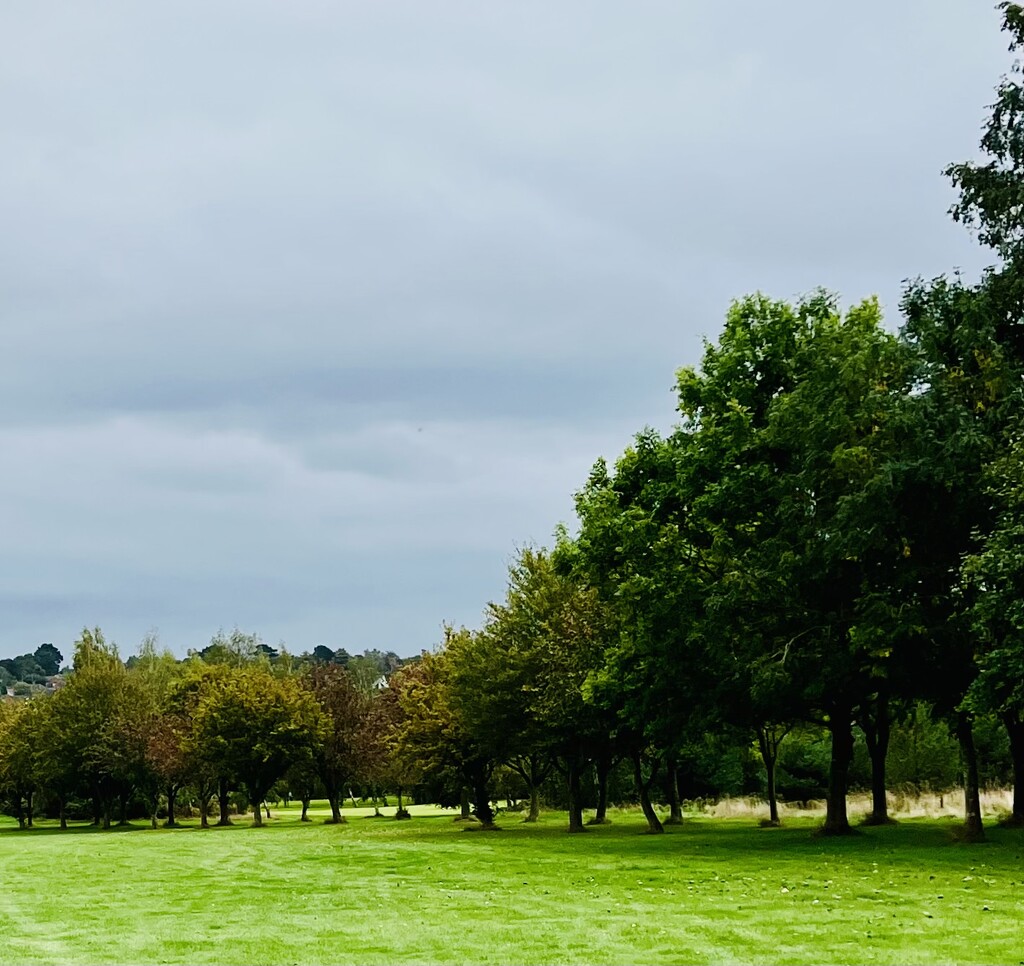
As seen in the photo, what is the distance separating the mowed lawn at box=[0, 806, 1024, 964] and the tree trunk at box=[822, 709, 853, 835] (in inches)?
64.1

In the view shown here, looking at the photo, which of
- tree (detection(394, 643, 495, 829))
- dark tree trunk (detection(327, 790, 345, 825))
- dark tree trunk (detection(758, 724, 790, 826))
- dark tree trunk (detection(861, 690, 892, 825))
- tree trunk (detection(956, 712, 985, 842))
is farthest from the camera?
dark tree trunk (detection(327, 790, 345, 825))

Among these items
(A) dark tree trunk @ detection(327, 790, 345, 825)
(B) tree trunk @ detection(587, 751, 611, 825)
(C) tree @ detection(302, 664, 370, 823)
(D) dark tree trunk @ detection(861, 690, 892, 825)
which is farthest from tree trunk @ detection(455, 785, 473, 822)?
(D) dark tree trunk @ detection(861, 690, 892, 825)

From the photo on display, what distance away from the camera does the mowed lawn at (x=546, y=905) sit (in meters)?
14.1

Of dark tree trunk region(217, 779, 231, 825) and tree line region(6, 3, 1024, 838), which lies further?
dark tree trunk region(217, 779, 231, 825)

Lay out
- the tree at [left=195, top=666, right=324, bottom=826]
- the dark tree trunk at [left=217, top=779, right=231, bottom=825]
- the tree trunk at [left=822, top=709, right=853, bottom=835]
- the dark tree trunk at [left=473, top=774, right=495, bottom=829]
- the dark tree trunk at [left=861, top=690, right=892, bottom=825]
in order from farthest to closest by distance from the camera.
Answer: the dark tree trunk at [left=217, top=779, right=231, bottom=825] < the tree at [left=195, top=666, right=324, bottom=826] < the dark tree trunk at [left=473, top=774, right=495, bottom=829] < the dark tree trunk at [left=861, top=690, right=892, bottom=825] < the tree trunk at [left=822, top=709, right=853, bottom=835]

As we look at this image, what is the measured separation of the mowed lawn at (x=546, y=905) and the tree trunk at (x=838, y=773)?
163cm

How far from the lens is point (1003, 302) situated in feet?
96.4

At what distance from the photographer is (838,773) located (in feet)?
121

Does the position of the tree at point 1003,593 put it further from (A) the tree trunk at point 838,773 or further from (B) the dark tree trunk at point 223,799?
(B) the dark tree trunk at point 223,799

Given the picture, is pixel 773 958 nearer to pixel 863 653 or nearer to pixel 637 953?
pixel 637 953

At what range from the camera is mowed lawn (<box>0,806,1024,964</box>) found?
14086 millimetres

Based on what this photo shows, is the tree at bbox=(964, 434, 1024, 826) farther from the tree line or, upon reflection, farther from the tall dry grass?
the tall dry grass

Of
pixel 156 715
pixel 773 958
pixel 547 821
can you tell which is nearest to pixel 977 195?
pixel 773 958

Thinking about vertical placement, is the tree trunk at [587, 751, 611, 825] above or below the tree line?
below
